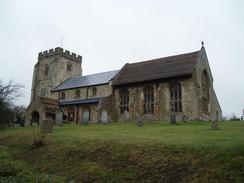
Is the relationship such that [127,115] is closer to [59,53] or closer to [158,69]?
[158,69]

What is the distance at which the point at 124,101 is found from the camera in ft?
124

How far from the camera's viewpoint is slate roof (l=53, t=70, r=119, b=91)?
4206cm

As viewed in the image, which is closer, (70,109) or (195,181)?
(195,181)

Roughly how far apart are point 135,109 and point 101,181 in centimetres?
2519

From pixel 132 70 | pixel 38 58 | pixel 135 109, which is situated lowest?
pixel 135 109

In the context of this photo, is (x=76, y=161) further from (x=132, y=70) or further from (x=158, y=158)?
(x=132, y=70)

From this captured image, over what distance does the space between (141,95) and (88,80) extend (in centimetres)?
1253

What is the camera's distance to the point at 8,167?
1263cm

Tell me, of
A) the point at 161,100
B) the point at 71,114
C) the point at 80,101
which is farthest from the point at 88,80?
the point at 161,100

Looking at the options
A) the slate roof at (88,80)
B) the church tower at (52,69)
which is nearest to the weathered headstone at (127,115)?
the slate roof at (88,80)

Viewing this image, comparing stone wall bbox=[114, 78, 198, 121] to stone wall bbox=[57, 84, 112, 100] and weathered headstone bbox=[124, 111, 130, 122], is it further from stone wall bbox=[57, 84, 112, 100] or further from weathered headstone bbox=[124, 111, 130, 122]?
stone wall bbox=[57, 84, 112, 100]

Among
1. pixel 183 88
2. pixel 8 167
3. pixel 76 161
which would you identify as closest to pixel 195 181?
pixel 76 161

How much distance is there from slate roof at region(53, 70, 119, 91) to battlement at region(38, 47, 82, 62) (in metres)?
4.73

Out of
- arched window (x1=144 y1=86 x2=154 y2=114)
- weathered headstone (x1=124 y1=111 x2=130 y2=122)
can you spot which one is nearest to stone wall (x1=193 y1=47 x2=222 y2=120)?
arched window (x1=144 y1=86 x2=154 y2=114)
